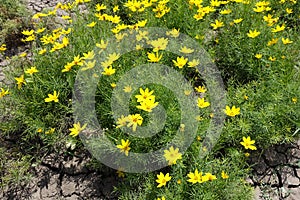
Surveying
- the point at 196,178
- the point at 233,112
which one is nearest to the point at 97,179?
the point at 196,178

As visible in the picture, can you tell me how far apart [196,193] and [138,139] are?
0.66 meters

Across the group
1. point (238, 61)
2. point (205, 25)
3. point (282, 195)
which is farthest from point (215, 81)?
point (282, 195)

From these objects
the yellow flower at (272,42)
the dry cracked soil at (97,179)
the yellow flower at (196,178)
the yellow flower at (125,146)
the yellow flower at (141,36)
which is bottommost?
Answer: the dry cracked soil at (97,179)

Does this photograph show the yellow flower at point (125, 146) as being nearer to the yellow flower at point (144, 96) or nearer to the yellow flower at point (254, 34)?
the yellow flower at point (144, 96)

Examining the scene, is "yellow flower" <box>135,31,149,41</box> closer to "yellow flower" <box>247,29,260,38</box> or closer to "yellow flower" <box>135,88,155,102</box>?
"yellow flower" <box>135,88,155,102</box>

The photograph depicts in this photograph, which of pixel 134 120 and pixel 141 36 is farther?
pixel 141 36

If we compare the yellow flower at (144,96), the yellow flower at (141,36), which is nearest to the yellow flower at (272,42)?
the yellow flower at (141,36)

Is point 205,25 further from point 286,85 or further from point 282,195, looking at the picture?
point 282,195

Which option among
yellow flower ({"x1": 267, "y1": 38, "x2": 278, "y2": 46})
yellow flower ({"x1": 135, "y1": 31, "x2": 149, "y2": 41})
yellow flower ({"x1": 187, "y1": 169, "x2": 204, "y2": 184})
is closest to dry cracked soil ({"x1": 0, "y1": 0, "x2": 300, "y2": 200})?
yellow flower ({"x1": 187, "y1": 169, "x2": 204, "y2": 184})

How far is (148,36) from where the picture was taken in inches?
136

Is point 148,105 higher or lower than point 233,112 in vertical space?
higher

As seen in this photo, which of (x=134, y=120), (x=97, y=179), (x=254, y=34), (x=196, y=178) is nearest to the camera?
(x=196, y=178)

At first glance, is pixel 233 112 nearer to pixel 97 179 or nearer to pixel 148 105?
pixel 148 105

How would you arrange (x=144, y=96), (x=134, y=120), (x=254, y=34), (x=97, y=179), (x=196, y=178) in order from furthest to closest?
(x=254, y=34), (x=97, y=179), (x=144, y=96), (x=134, y=120), (x=196, y=178)
